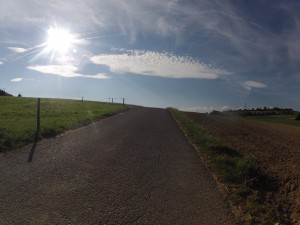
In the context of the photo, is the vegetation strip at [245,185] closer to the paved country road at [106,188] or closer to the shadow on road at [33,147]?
the paved country road at [106,188]

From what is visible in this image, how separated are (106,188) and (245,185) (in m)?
3.08

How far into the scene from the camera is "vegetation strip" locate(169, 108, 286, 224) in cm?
561

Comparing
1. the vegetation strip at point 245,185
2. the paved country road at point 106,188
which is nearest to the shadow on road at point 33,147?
Answer: the paved country road at point 106,188

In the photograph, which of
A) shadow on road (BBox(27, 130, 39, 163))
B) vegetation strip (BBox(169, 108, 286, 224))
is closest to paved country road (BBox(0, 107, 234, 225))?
shadow on road (BBox(27, 130, 39, 163))

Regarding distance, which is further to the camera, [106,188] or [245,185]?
[245,185]

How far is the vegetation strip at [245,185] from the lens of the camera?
5613 millimetres

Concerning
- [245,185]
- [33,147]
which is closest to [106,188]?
[245,185]

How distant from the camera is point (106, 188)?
6410 mm

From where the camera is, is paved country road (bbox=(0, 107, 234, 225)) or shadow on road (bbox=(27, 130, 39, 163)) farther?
shadow on road (bbox=(27, 130, 39, 163))

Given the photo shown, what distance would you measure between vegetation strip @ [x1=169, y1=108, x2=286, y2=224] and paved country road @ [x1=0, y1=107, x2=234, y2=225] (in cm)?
32

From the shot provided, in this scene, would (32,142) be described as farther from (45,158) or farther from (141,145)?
(141,145)

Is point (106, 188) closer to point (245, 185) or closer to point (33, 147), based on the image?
point (245, 185)

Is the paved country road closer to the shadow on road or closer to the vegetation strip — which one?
the shadow on road

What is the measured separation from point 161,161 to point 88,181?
2.98 meters
